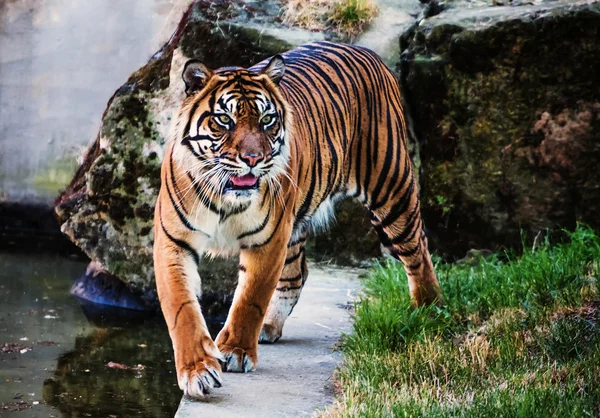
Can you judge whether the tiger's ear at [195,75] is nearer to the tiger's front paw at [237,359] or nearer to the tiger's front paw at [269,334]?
the tiger's front paw at [237,359]

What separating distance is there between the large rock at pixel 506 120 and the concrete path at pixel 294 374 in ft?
5.34

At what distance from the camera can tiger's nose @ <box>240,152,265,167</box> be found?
3773 millimetres

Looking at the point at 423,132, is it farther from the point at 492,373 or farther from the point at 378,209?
the point at 492,373

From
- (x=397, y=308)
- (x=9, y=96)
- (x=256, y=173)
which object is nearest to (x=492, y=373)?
(x=397, y=308)

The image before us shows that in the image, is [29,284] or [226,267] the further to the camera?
[29,284]

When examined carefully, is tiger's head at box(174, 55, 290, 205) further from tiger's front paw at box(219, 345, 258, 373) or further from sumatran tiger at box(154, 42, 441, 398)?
tiger's front paw at box(219, 345, 258, 373)

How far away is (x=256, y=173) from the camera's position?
3836mm

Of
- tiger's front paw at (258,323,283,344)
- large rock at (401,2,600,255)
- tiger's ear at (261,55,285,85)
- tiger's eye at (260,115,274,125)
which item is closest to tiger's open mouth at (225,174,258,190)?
tiger's eye at (260,115,274,125)

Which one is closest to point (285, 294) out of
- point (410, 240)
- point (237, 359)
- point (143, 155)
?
point (410, 240)

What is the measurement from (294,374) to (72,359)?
2014 millimetres

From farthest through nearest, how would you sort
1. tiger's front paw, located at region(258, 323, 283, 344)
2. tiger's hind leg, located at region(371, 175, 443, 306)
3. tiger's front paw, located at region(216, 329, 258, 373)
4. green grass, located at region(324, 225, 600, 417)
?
tiger's hind leg, located at region(371, 175, 443, 306) → tiger's front paw, located at region(258, 323, 283, 344) → tiger's front paw, located at region(216, 329, 258, 373) → green grass, located at region(324, 225, 600, 417)

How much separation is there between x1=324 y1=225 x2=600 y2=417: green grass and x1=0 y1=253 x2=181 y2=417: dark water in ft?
4.25

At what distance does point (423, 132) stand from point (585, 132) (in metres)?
1.28

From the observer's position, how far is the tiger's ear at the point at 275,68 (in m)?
4.17
